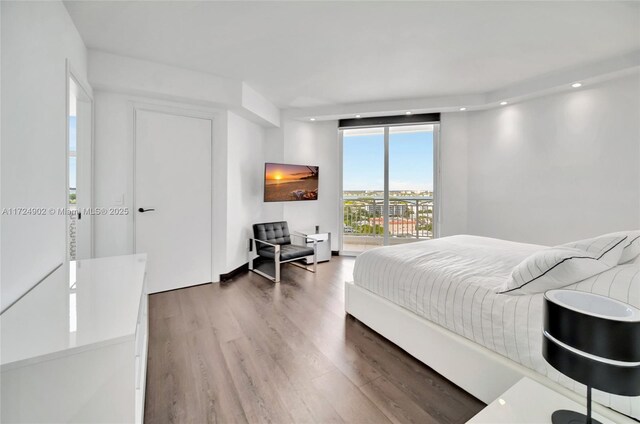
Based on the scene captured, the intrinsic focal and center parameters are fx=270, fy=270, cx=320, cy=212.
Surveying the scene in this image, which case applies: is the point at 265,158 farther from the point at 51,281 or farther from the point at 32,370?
the point at 32,370

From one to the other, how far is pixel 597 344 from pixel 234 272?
382cm

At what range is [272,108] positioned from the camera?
449 cm

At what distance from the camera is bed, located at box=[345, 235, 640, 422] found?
129 centimetres

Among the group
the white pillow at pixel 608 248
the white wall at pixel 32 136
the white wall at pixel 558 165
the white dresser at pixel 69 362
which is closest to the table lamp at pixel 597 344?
the white pillow at pixel 608 248

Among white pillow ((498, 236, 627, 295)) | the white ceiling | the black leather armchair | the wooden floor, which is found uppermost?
the white ceiling

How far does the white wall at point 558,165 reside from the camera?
3.10m

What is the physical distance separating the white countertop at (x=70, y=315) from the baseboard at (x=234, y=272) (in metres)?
2.08

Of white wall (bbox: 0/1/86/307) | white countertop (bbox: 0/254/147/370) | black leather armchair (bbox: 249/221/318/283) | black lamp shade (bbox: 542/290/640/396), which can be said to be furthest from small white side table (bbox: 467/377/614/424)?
black leather armchair (bbox: 249/221/318/283)

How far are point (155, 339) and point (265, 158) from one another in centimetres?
332

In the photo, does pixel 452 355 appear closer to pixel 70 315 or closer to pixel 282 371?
pixel 282 371

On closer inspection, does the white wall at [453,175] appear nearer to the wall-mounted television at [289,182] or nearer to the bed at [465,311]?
the bed at [465,311]

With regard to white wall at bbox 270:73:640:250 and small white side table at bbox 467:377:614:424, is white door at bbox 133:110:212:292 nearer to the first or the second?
white wall at bbox 270:73:640:250

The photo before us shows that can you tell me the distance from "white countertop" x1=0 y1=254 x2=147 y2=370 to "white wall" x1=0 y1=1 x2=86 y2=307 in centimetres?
15

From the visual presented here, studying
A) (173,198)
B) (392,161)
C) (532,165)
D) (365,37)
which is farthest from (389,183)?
(173,198)
